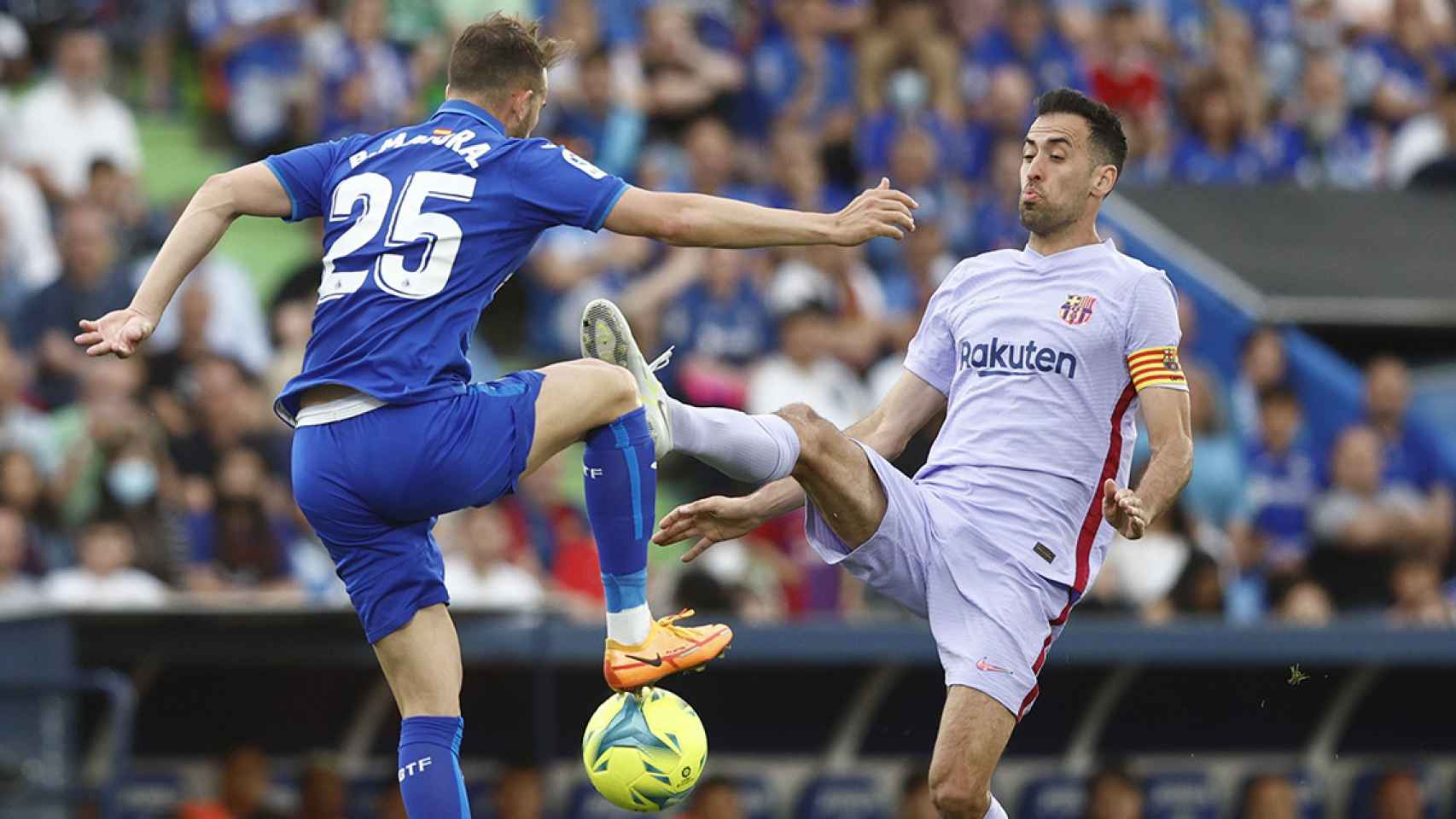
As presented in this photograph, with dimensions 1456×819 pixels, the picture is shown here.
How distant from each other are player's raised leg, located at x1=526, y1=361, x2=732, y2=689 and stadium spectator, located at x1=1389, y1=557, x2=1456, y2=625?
7.76 meters

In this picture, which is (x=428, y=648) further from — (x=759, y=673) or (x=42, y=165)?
(x=42, y=165)

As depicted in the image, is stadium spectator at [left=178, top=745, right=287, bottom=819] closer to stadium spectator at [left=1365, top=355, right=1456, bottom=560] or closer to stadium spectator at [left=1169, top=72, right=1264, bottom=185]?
stadium spectator at [left=1365, top=355, right=1456, bottom=560]

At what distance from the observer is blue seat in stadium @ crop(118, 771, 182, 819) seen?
12.4m

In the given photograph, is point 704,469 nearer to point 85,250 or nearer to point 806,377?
point 806,377

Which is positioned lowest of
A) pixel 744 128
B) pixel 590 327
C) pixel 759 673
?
pixel 759 673

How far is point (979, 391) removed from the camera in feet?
27.2

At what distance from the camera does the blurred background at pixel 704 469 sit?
11867 mm

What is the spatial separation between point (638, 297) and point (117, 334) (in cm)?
708

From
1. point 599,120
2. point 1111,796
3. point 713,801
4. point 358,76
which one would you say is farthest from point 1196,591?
point 358,76

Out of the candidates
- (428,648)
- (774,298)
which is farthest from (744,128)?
(428,648)

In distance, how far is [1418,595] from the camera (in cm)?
1434

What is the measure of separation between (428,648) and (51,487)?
4.93 m

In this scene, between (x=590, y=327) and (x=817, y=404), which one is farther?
(x=817, y=404)

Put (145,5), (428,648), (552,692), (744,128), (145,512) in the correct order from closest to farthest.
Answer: (428,648) → (145,512) → (552,692) → (145,5) → (744,128)
